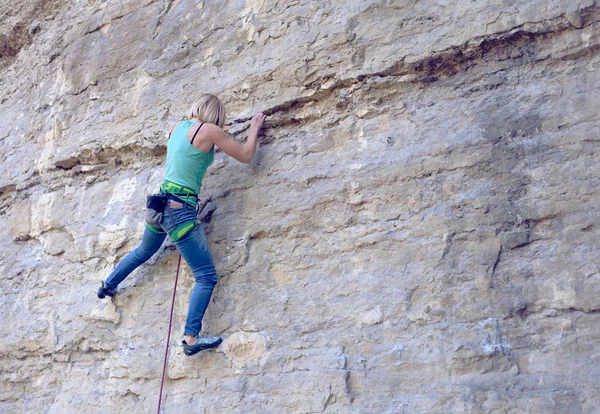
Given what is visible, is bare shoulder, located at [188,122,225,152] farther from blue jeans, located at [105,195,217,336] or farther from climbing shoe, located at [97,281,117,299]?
climbing shoe, located at [97,281,117,299]

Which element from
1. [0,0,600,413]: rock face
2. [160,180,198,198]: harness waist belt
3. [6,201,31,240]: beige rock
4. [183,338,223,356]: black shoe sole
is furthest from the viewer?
[6,201,31,240]: beige rock

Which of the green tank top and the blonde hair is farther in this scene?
the blonde hair

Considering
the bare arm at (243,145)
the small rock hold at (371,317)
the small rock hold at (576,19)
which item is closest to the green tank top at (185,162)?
the bare arm at (243,145)

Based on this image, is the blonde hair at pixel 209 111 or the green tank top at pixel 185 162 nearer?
the green tank top at pixel 185 162

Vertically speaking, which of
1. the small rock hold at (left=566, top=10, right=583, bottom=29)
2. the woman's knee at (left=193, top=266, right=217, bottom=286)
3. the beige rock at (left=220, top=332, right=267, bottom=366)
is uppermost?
the small rock hold at (left=566, top=10, right=583, bottom=29)

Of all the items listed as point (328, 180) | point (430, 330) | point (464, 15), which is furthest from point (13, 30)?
point (430, 330)

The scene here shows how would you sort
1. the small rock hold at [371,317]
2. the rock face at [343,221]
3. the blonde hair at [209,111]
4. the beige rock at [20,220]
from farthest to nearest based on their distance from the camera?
the beige rock at [20,220] → the blonde hair at [209,111] → the small rock hold at [371,317] → the rock face at [343,221]

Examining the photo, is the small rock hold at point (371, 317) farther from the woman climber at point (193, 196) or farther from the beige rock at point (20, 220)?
the beige rock at point (20, 220)

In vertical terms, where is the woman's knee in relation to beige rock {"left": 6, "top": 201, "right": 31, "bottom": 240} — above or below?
below

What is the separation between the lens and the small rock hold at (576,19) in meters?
3.59

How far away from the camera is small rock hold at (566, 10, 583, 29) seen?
141 inches

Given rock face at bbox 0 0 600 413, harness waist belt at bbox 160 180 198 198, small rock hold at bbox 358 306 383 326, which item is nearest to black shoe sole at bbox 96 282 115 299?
rock face at bbox 0 0 600 413

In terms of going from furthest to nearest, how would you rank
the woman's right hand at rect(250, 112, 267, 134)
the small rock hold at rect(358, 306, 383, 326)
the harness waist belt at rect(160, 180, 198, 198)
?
the woman's right hand at rect(250, 112, 267, 134)
the harness waist belt at rect(160, 180, 198, 198)
the small rock hold at rect(358, 306, 383, 326)

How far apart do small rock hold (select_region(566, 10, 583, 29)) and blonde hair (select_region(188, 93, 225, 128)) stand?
6.61ft
